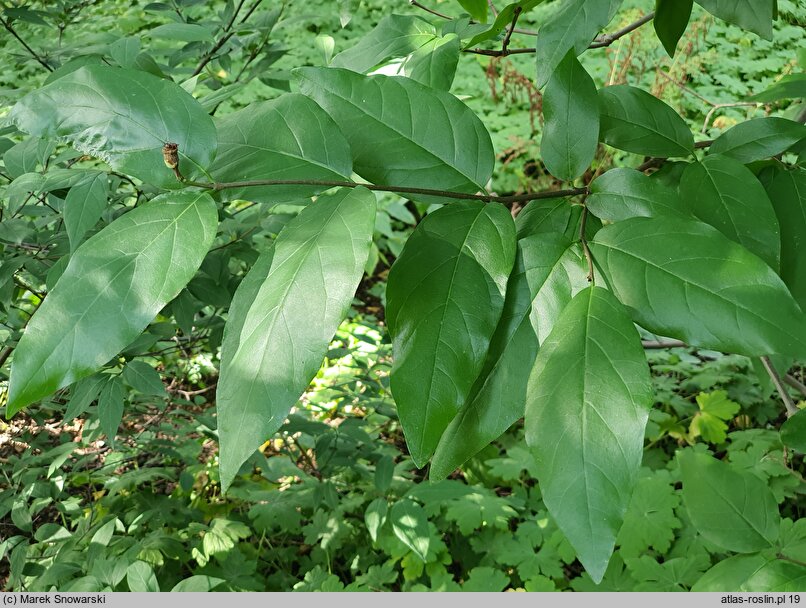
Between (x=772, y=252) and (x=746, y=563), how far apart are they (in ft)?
1.40

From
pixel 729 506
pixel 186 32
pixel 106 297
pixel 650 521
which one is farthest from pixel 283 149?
pixel 650 521

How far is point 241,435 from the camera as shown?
427 mm

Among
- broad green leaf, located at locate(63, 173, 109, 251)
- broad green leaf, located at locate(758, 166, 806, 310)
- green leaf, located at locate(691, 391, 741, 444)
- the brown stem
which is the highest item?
the brown stem

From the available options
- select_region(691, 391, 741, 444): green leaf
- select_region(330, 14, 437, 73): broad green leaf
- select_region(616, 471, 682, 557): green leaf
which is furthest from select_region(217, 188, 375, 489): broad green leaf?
select_region(691, 391, 741, 444): green leaf

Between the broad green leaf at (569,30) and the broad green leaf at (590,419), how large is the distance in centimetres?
27

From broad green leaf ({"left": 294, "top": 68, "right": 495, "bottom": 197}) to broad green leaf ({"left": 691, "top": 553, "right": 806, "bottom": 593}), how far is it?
0.51 metres

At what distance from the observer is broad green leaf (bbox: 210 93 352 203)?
538 mm

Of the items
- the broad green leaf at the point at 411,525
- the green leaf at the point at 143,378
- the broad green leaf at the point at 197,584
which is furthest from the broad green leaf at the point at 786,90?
the broad green leaf at the point at 411,525

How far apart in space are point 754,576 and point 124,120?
74 centimetres

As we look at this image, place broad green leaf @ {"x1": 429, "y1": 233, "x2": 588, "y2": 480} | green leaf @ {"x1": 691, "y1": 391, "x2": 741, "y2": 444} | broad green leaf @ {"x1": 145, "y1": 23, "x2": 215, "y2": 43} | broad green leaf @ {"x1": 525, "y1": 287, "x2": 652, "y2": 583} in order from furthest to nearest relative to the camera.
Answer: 1. green leaf @ {"x1": 691, "y1": 391, "x2": 741, "y2": 444}
2. broad green leaf @ {"x1": 145, "y1": 23, "x2": 215, "y2": 43}
3. broad green leaf @ {"x1": 429, "y1": 233, "x2": 588, "y2": 480}
4. broad green leaf @ {"x1": 525, "y1": 287, "x2": 652, "y2": 583}

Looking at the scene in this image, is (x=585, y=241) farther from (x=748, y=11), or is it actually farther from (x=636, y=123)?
(x=748, y=11)

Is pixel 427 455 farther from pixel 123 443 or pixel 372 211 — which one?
pixel 123 443

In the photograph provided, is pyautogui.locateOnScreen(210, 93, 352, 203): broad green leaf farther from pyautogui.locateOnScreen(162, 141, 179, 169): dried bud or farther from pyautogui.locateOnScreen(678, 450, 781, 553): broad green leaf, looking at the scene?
pyautogui.locateOnScreen(678, 450, 781, 553): broad green leaf

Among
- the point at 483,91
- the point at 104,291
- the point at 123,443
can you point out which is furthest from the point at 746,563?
the point at 483,91
